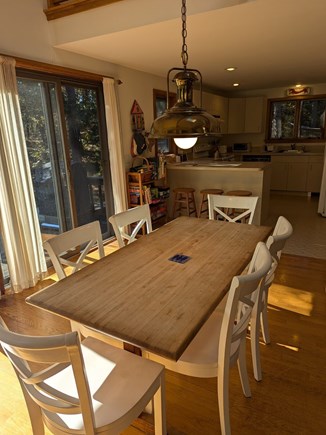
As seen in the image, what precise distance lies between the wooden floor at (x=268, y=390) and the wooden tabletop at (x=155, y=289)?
0.74 meters

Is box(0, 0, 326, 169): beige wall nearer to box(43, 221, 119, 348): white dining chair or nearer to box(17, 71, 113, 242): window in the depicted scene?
box(17, 71, 113, 242): window

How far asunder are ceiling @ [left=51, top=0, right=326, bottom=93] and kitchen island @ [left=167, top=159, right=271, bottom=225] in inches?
55.1

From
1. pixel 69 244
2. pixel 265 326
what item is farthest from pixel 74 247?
pixel 265 326

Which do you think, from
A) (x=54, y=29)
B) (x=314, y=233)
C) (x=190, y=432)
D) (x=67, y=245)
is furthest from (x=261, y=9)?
(x=314, y=233)

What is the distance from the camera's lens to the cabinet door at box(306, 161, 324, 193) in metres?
6.34

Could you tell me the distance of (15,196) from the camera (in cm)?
276

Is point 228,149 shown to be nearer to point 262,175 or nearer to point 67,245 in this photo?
point 262,175

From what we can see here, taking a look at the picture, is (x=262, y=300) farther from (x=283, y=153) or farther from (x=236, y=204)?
(x=283, y=153)

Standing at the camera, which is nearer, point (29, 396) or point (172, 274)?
point (29, 396)

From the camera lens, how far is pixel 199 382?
1825 millimetres

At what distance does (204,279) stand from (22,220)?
2.08 m

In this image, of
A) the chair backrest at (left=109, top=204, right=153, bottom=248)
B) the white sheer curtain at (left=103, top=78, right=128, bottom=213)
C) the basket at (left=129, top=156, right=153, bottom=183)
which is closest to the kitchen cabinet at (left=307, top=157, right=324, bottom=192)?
the basket at (left=129, top=156, right=153, bottom=183)

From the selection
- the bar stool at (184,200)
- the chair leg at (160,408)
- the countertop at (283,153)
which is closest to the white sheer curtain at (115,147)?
the bar stool at (184,200)

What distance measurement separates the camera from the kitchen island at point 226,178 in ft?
14.3
